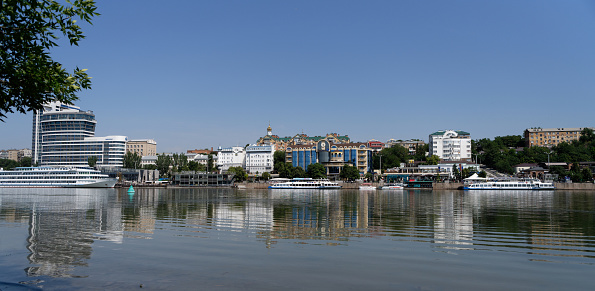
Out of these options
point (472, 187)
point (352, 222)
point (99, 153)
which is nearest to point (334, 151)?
point (472, 187)

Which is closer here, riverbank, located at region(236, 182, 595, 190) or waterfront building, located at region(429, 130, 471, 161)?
riverbank, located at region(236, 182, 595, 190)

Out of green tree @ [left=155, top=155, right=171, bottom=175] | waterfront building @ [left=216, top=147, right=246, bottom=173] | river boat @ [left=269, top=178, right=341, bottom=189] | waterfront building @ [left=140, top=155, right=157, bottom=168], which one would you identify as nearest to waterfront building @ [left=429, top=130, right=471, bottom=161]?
river boat @ [left=269, top=178, right=341, bottom=189]

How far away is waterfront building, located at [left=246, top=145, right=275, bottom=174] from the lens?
6131 inches

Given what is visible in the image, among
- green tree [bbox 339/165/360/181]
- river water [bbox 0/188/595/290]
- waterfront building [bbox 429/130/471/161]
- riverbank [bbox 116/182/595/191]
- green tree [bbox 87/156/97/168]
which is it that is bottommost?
riverbank [bbox 116/182/595/191]

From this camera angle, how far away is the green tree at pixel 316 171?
12544 centimetres

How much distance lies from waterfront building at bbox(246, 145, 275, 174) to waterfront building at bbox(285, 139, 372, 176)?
18.0m

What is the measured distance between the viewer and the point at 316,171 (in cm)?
12575

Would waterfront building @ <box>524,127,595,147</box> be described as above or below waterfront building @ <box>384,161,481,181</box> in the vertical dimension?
above

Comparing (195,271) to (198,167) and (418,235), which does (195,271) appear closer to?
(418,235)

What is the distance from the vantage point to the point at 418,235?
19.3 metres

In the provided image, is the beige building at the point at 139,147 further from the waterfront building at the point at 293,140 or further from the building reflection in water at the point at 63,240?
the building reflection in water at the point at 63,240

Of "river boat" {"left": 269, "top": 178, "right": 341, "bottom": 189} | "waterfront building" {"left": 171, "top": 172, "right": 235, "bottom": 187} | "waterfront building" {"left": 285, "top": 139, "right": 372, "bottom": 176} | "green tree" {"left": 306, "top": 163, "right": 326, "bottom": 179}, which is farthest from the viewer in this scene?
"waterfront building" {"left": 171, "top": 172, "right": 235, "bottom": 187}

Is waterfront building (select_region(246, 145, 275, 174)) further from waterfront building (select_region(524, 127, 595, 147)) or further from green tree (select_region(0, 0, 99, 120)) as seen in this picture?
green tree (select_region(0, 0, 99, 120))

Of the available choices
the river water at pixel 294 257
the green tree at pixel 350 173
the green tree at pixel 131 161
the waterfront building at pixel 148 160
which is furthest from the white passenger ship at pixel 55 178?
the river water at pixel 294 257
